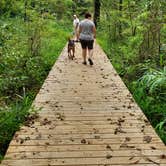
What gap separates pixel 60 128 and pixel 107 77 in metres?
4.59

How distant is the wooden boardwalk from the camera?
471 centimetres

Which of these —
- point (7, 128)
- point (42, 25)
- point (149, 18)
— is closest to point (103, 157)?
point (7, 128)

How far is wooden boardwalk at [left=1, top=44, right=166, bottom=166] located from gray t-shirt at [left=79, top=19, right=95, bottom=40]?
3567mm

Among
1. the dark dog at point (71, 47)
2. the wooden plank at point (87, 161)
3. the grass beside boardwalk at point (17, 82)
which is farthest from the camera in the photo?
the dark dog at point (71, 47)

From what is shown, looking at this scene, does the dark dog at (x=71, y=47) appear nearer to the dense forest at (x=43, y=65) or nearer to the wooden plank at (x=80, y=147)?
the dense forest at (x=43, y=65)

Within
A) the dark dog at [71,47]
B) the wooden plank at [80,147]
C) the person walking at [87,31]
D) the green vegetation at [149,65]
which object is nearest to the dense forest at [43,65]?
the green vegetation at [149,65]

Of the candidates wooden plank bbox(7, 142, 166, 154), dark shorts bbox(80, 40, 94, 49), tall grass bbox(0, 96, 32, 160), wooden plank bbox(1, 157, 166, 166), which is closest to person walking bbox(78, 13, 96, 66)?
dark shorts bbox(80, 40, 94, 49)

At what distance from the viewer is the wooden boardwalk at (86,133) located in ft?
A: 15.5

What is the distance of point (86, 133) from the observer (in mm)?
5637

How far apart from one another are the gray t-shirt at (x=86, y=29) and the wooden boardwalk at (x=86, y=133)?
357 centimetres

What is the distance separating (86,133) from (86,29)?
7041mm

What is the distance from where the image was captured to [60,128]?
585 cm

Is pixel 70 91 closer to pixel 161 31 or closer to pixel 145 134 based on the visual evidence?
pixel 145 134

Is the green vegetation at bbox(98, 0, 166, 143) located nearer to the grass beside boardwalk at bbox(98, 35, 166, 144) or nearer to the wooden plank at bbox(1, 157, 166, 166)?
the grass beside boardwalk at bbox(98, 35, 166, 144)
